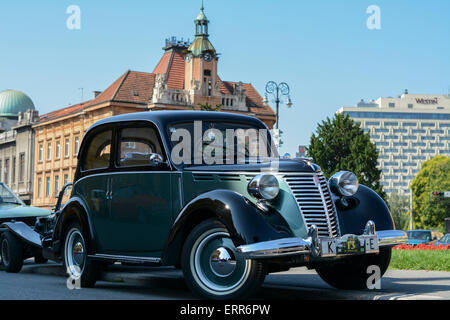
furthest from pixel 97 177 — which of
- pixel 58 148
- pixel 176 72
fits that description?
pixel 58 148

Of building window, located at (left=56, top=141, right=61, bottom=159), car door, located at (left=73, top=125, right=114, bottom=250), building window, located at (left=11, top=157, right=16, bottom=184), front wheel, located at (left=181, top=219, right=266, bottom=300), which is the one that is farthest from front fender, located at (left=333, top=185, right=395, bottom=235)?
building window, located at (left=11, top=157, right=16, bottom=184)

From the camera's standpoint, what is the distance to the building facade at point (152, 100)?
68125mm

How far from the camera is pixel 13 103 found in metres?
98.2

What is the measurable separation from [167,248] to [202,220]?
494mm

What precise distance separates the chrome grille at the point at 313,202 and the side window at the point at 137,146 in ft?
6.04

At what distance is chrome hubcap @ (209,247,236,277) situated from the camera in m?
6.98

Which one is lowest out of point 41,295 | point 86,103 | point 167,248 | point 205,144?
point 41,295

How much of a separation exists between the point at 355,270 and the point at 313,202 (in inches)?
64.6

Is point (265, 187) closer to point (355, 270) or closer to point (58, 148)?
point (355, 270)
